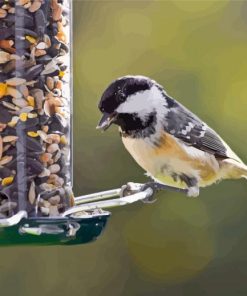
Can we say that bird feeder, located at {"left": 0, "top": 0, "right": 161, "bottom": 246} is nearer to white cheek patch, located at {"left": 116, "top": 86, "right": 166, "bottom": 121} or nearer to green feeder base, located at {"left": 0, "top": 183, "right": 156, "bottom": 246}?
green feeder base, located at {"left": 0, "top": 183, "right": 156, "bottom": 246}

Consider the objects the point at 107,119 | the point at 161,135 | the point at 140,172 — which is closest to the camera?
the point at 107,119

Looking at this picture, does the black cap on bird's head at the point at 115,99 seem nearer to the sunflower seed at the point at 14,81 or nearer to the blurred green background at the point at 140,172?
the sunflower seed at the point at 14,81

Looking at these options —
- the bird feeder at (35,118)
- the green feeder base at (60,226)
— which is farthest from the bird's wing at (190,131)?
the green feeder base at (60,226)

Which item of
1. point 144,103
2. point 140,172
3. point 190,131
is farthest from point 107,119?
point 140,172

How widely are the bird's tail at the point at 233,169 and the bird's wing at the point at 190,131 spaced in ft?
0.11

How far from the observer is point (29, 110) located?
11.0ft

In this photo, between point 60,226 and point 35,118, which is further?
point 35,118

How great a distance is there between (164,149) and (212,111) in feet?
7.77

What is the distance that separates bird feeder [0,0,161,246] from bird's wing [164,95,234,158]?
0.58 m

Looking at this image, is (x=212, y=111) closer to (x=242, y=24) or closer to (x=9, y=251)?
(x=242, y=24)

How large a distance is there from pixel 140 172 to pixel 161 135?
7.53ft

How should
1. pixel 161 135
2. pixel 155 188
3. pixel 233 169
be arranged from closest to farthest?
1. pixel 155 188
2. pixel 161 135
3. pixel 233 169

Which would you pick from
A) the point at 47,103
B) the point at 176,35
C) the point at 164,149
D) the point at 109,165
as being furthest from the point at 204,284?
the point at 47,103

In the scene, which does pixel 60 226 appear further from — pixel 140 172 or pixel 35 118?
pixel 140 172
